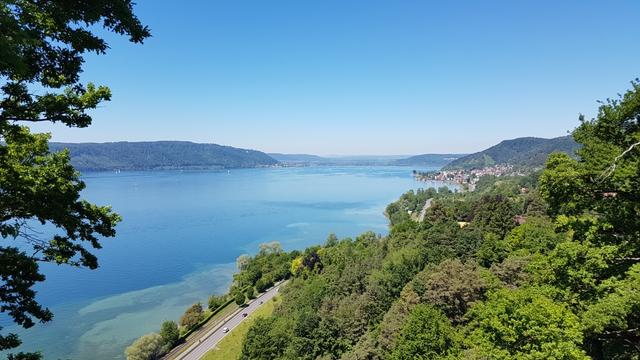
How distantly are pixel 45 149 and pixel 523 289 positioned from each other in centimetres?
1700

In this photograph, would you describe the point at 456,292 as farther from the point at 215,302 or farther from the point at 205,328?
the point at 215,302

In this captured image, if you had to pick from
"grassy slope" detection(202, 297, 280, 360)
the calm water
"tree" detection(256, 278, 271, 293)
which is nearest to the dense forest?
"grassy slope" detection(202, 297, 280, 360)

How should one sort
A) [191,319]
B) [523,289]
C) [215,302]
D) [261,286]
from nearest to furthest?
[523,289] → [191,319] → [215,302] → [261,286]

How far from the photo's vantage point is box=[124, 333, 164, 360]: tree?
3191 centimetres

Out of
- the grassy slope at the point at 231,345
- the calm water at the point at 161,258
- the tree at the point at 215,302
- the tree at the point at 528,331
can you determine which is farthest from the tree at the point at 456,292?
the calm water at the point at 161,258

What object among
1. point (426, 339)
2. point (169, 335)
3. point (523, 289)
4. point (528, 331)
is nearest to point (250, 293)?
point (169, 335)

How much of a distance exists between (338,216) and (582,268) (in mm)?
100199

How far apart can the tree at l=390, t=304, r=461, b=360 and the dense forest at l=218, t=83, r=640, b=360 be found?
0.05m

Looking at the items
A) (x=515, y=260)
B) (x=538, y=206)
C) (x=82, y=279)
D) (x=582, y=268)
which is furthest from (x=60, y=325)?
(x=538, y=206)

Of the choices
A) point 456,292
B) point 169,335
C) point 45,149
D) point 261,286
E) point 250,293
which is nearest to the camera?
point 45,149

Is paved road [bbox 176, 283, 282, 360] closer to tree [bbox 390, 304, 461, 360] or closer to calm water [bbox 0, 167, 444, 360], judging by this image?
calm water [bbox 0, 167, 444, 360]

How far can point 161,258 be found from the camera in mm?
64250

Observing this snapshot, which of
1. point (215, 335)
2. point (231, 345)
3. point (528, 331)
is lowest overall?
point (215, 335)

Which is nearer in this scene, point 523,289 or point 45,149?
point 45,149
